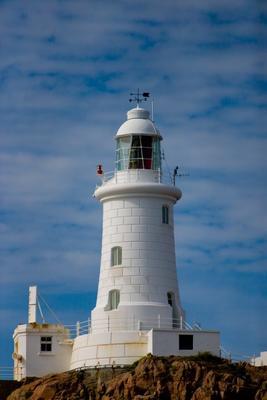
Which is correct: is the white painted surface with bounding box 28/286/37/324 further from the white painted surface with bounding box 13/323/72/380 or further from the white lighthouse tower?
the white lighthouse tower

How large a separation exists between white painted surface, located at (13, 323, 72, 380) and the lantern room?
6837 mm

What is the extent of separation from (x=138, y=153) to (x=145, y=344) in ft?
26.3

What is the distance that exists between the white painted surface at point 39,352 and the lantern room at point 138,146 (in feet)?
22.4

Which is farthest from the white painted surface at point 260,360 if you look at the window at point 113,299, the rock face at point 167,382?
the window at point 113,299

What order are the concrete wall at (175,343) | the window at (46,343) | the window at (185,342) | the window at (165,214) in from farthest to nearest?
1. the window at (46,343)
2. the window at (165,214)
3. the window at (185,342)
4. the concrete wall at (175,343)

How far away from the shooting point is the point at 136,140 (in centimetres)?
7025

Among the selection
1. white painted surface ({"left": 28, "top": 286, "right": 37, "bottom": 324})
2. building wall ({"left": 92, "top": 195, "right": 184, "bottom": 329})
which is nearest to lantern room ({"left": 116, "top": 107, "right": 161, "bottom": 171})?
building wall ({"left": 92, "top": 195, "right": 184, "bottom": 329})

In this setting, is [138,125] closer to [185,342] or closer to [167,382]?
[185,342]

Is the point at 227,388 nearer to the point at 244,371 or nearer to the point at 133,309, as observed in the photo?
the point at 244,371

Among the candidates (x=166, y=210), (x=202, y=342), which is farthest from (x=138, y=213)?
(x=202, y=342)

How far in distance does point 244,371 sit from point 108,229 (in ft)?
27.3

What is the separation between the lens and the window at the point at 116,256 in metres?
68.9

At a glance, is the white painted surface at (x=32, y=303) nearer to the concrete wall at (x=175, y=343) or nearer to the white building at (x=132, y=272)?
the white building at (x=132, y=272)

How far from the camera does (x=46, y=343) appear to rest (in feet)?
229
